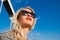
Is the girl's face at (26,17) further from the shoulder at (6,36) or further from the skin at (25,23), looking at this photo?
the shoulder at (6,36)

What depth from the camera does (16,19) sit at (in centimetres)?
225

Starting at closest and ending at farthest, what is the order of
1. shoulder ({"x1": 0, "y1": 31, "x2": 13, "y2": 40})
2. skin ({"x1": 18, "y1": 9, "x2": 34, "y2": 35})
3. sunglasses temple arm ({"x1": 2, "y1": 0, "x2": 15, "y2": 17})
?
shoulder ({"x1": 0, "y1": 31, "x2": 13, "y2": 40}) < skin ({"x1": 18, "y1": 9, "x2": 34, "y2": 35}) < sunglasses temple arm ({"x1": 2, "y1": 0, "x2": 15, "y2": 17})

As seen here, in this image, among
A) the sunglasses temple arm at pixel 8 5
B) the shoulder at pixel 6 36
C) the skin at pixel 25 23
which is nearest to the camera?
the shoulder at pixel 6 36

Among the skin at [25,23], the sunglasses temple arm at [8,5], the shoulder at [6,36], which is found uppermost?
the sunglasses temple arm at [8,5]

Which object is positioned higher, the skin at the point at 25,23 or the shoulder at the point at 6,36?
the skin at the point at 25,23

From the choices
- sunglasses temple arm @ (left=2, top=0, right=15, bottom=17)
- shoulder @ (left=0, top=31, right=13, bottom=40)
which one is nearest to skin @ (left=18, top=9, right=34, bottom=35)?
shoulder @ (left=0, top=31, right=13, bottom=40)

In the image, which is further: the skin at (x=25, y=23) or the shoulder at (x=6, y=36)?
the skin at (x=25, y=23)

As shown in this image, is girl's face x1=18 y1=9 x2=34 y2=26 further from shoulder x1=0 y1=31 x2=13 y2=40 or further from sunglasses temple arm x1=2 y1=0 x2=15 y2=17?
sunglasses temple arm x1=2 y1=0 x2=15 y2=17

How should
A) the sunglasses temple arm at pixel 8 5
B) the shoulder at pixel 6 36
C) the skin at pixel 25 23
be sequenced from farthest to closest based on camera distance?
the sunglasses temple arm at pixel 8 5 < the skin at pixel 25 23 < the shoulder at pixel 6 36

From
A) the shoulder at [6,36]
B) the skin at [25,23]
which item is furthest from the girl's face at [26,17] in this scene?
the shoulder at [6,36]

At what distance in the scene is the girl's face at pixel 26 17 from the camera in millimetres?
2221

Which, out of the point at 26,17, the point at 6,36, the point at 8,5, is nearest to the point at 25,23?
the point at 26,17

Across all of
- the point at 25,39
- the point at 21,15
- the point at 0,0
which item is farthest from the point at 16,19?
the point at 0,0

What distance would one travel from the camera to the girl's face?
222 centimetres
